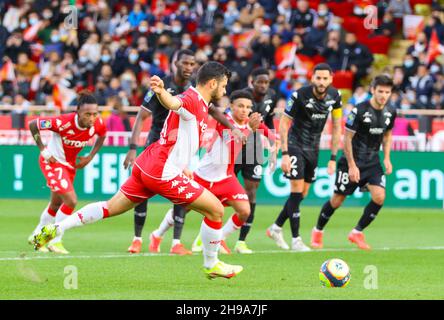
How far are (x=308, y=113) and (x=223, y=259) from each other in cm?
258

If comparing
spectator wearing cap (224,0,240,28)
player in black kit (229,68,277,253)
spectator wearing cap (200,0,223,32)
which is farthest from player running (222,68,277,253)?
spectator wearing cap (200,0,223,32)

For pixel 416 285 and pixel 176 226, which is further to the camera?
pixel 176 226

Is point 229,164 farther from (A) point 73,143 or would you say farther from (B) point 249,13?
(B) point 249,13

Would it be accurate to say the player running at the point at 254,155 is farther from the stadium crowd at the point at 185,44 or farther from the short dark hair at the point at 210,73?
the stadium crowd at the point at 185,44

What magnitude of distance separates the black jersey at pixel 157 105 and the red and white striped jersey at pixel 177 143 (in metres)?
2.98

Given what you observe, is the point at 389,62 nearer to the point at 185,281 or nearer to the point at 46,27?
the point at 46,27

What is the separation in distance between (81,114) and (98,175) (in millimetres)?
8268

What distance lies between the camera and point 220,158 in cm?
1408

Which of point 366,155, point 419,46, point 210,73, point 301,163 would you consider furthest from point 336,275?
point 419,46

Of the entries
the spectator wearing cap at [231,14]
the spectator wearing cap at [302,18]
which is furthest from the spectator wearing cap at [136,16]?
the spectator wearing cap at [302,18]

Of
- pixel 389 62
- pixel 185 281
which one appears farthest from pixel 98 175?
pixel 185 281

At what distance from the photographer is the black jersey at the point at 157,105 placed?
1433 cm
